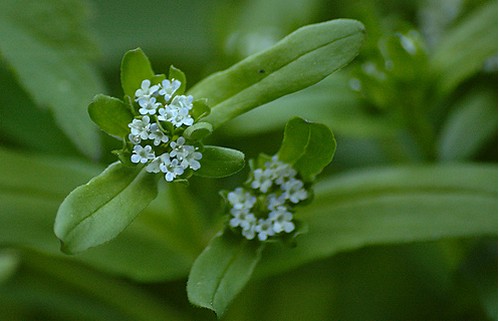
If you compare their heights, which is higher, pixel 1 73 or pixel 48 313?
pixel 1 73

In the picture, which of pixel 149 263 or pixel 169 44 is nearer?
pixel 149 263

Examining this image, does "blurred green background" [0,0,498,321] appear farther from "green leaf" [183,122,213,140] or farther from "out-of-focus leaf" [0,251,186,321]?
"green leaf" [183,122,213,140]

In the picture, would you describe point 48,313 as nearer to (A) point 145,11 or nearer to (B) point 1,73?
(B) point 1,73

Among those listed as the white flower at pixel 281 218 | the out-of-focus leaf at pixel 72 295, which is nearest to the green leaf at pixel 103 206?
the white flower at pixel 281 218

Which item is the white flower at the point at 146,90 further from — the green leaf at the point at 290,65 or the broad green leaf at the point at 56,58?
the broad green leaf at the point at 56,58

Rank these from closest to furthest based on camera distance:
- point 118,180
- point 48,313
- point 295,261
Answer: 1. point 118,180
2. point 295,261
3. point 48,313

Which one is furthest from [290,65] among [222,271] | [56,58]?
[56,58]

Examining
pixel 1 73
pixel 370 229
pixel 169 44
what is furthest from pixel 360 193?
pixel 169 44
